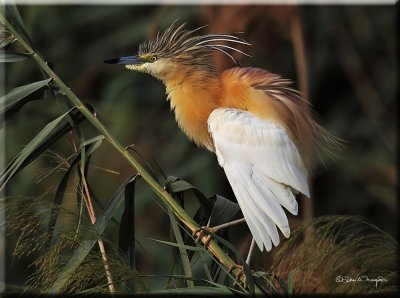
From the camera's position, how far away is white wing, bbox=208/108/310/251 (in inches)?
49.4

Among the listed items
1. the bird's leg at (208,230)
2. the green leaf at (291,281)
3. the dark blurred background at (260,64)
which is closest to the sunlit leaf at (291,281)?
the green leaf at (291,281)

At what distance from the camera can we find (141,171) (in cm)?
115

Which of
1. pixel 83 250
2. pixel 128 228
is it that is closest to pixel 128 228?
pixel 128 228

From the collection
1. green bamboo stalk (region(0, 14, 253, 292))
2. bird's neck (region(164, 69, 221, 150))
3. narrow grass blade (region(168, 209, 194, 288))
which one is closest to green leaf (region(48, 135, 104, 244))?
green bamboo stalk (region(0, 14, 253, 292))

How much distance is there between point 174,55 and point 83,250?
498 millimetres

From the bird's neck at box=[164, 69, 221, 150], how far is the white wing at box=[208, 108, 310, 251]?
0.05 m

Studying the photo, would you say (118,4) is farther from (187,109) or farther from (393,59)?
(187,109)

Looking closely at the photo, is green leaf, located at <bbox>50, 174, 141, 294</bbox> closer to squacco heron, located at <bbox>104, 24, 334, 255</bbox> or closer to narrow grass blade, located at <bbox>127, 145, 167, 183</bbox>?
narrow grass blade, located at <bbox>127, 145, 167, 183</bbox>

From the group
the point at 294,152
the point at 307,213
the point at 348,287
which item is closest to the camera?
the point at 348,287

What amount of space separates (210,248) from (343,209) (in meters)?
1.35

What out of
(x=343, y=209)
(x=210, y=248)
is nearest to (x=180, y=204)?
(x=210, y=248)

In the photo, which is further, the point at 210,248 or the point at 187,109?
the point at 187,109

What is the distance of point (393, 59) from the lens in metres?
2.58

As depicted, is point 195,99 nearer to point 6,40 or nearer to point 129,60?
point 129,60
